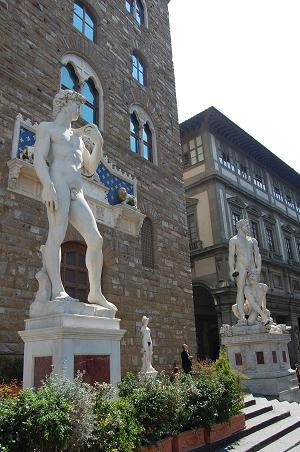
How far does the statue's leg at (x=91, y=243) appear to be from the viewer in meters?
5.71

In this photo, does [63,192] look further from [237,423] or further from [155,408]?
[237,423]

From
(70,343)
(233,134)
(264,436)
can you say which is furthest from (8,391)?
(233,134)

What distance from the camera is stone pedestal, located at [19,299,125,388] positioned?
4707 mm

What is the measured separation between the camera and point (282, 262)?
2983 centimetres

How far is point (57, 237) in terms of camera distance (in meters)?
5.47

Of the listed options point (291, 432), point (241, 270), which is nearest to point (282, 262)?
point (241, 270)

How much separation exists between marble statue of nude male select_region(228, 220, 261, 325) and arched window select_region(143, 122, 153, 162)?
4738 mm

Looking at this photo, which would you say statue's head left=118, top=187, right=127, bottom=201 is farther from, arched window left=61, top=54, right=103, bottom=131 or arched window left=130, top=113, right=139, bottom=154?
arched window left=130, top=113, right=139, bottom=154

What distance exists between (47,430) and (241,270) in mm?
9750

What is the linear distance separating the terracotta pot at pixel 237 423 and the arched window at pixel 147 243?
23.0 ft

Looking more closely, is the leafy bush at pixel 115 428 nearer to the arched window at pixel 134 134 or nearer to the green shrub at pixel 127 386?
the green shrub at pixel 127 386

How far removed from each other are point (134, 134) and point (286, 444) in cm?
1123

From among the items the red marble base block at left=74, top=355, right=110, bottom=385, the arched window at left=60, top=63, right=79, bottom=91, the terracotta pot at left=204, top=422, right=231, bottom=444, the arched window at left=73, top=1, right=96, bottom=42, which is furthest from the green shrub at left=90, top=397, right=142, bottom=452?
the arched window at left=73, top=1, right=96, bottom=42

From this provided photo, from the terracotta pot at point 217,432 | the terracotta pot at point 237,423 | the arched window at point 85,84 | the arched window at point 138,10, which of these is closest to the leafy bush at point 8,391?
the terracotta pot at point 217,432
